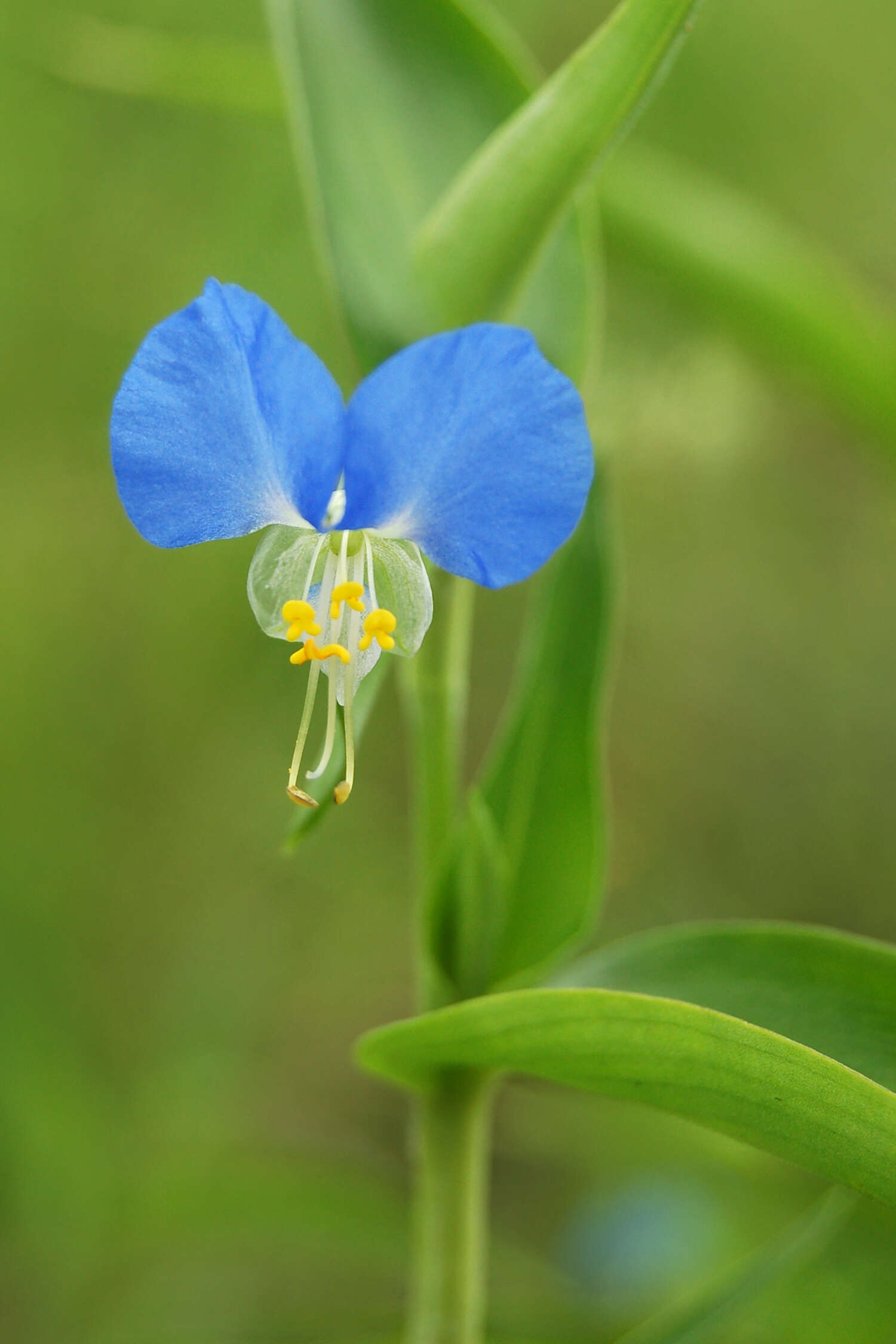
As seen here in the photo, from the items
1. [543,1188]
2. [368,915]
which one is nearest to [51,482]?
[368,915]

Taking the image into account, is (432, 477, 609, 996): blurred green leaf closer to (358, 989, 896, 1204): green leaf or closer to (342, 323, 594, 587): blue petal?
(358, 989, 896, 1204): green leaf

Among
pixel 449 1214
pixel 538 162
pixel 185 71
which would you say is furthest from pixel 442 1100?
pixel 185 71

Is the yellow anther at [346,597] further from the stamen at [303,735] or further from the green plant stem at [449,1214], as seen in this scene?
the green plant stem at [449,1214]

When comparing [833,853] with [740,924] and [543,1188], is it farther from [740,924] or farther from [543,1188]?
[740,924]

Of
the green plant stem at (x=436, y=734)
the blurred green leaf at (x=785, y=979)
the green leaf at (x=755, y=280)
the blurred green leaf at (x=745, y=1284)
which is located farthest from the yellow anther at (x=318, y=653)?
the green leaf at (x=755, y=280)

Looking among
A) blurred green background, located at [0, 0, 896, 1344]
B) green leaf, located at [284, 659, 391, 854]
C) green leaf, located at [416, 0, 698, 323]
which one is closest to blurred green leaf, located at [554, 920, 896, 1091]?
green leaf, located at [284, 659, 391, 854]

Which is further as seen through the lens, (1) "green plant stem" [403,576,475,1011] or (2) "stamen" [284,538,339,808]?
(1) "green plant stem" [403,576,475,1011]
